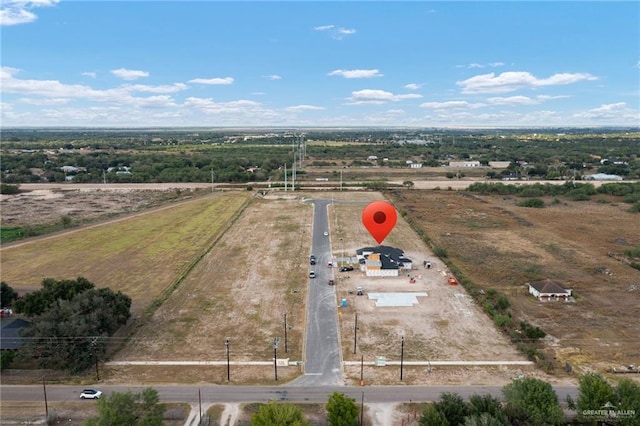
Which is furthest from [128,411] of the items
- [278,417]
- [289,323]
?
[289,323]

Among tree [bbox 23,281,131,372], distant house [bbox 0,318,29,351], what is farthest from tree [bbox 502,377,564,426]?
distant house [bbox 0,318,29,351]

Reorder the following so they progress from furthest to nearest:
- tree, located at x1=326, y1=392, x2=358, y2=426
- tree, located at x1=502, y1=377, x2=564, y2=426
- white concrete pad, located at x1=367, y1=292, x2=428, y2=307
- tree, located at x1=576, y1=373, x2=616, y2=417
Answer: white concrete pad, located at x1=367, y1=292, x2=428, y2=307 → tree, located at x1=326, y1=392, x2=358, y2=426 → tree, located at x1=576, y1=373, x2=616, y2=417 → tree, located at x1=502, y1=377, x2=564, y2=426

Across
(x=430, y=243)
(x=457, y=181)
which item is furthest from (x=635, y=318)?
(x=457, y=181)

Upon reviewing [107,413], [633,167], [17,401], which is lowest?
[17,401]

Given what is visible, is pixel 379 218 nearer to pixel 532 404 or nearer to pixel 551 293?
pixel 551 293

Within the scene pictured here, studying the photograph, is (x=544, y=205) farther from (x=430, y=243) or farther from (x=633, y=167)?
(x=633, y=167)

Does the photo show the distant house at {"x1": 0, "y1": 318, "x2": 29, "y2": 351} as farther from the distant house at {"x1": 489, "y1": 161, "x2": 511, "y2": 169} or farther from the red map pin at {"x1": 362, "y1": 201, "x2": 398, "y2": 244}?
the distant house at {"x1": 489, "y1": 161, "x2": 511, "y2": 169}
